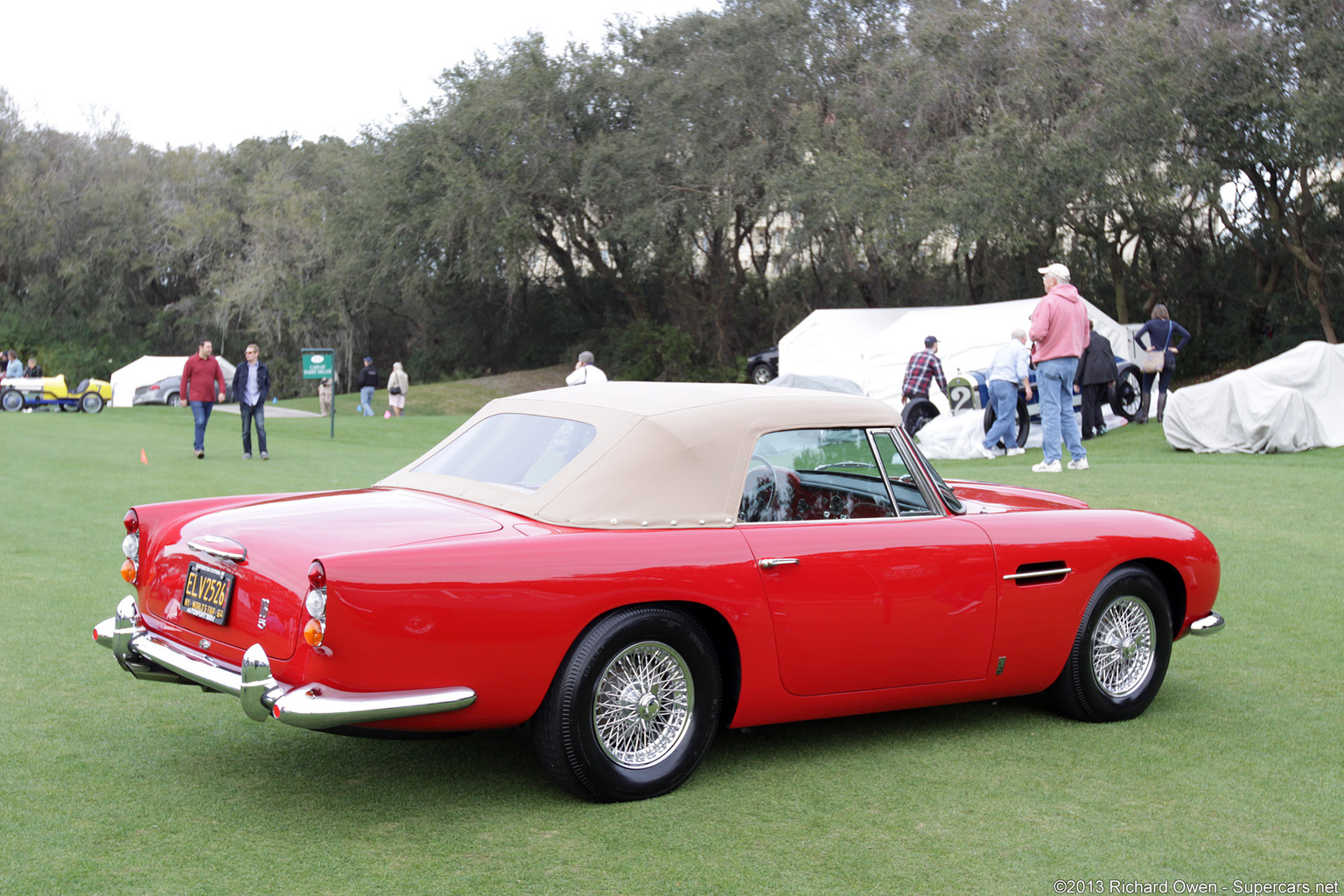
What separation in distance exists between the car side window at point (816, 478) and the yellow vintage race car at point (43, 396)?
99.7 ft

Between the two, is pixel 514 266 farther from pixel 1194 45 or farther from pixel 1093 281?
pixel 1194 45

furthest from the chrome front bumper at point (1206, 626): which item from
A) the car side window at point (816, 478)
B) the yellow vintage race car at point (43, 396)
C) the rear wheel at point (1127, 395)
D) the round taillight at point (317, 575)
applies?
the yellow vintage race car at point (43, 396)

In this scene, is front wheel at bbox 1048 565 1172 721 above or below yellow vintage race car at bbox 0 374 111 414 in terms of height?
below

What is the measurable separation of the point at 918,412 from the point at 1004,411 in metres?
2.49

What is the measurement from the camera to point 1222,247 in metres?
32.7

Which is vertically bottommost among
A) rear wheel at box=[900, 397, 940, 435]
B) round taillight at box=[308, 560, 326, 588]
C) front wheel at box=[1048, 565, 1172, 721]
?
front wheel at box=[1048, 565, 1172, 721]

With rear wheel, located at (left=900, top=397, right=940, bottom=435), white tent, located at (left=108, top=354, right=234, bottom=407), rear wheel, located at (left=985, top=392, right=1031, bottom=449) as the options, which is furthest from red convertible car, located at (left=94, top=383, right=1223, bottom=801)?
white tent, located at (left=108, top=354, right=234, bottom=407)

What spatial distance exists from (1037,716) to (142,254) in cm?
5303

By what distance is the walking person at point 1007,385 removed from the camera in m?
16.2

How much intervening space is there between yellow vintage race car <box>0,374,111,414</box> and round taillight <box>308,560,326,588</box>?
30606 mm

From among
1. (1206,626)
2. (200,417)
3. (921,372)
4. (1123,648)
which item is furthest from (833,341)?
(1123,648)

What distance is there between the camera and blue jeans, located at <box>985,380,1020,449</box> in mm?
16484

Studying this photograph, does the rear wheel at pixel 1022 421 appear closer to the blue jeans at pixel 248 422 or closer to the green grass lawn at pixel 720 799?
the blue jeans at pixel 248 422

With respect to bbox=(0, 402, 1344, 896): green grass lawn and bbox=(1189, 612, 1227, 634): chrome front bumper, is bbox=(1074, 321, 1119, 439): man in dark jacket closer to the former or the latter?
bbox=(0, 402, 1344, 896): green grass lawn
